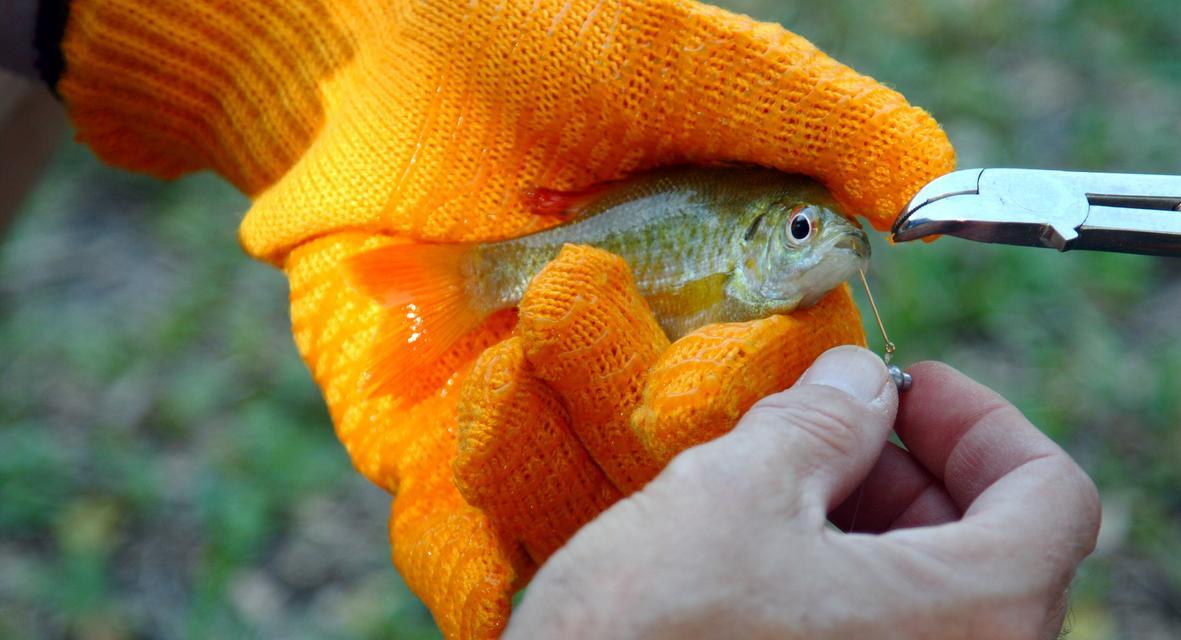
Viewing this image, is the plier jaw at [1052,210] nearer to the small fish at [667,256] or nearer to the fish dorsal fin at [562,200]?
the small fish at [667,256]

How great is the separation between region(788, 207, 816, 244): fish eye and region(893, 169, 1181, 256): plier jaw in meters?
0.12

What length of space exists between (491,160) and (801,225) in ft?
1.94

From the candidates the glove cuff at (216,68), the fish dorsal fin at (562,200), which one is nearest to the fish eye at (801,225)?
the fish dorsal fin at (562,200)

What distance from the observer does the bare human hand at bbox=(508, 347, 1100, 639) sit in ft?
3.32

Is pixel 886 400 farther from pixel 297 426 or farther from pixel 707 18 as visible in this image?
pixel 297 426

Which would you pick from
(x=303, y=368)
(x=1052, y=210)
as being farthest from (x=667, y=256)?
(x=303, y=368)

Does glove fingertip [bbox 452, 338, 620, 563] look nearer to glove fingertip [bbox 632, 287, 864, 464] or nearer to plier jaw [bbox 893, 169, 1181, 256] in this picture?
glove fingertip [bbox 632, 287, 864, 464]

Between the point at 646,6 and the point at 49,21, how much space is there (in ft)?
3.98

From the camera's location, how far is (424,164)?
174 centimetres

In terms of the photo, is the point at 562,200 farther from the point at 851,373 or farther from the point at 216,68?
the point at 216,68

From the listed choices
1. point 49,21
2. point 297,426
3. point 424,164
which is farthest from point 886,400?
point 297,426

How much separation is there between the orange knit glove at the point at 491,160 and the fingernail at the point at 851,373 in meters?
0.08

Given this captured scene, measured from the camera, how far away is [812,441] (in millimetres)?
1121

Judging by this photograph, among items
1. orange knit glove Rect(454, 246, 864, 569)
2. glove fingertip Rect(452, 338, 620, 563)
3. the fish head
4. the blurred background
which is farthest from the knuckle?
the blurred background
